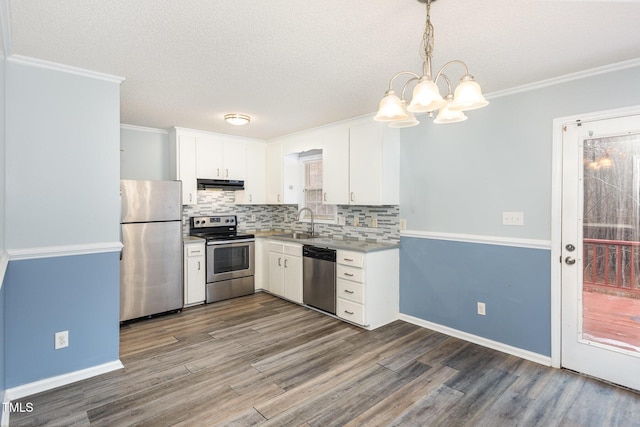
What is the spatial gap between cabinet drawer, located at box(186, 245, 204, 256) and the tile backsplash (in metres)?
0.56

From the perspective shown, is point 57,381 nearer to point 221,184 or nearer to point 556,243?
point 221,184

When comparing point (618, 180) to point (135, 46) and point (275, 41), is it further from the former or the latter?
point (135, 46)

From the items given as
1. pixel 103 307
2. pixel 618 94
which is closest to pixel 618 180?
pixel 618 94

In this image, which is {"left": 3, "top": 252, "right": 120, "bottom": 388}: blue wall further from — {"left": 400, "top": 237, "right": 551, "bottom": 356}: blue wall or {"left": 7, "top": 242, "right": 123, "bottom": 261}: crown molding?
{"left": 400, "top": 237, "right": 551, "bottom": 356}: blue wall

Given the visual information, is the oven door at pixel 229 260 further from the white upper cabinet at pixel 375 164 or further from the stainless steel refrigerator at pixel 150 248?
the white upper cabinet at pixel 375 164

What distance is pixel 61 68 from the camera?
2508mm

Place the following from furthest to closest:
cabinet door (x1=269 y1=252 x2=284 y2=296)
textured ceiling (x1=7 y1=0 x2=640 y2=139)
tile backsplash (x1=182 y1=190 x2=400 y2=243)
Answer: cabinet door (x1=269 y1=252 x2=284 y2=296) → tile backsplash (x1=182 y1=190 x2=400 y2=243) → textured ceiling (x1=7 y1=0 x2=640 y2=139)

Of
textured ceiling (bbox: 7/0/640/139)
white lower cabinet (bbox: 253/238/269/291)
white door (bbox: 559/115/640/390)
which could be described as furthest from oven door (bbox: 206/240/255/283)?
white door (bbox: 559/115/640/390)

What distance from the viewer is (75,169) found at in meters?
2.56

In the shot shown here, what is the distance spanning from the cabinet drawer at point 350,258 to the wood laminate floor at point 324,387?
72 centimetres

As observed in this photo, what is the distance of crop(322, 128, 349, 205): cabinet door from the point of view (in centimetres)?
418

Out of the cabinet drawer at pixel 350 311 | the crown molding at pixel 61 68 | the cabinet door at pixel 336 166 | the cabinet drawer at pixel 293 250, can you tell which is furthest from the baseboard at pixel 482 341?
the crown molding at pixel 61 68

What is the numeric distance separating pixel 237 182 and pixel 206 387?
3.16 m

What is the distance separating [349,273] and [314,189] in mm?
1815
